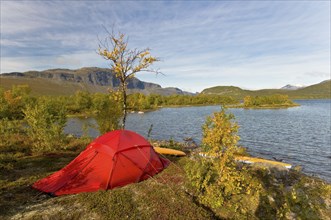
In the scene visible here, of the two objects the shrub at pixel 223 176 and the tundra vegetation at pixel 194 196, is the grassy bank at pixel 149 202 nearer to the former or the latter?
the tundra vegetation at pixel 194 196

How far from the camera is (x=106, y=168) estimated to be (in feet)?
42.6

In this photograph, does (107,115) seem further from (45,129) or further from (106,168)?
(106,168)

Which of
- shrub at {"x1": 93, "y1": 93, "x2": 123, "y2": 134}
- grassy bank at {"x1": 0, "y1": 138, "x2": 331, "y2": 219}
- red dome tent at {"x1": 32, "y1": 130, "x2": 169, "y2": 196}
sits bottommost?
grassy bank at {"x1": 0, "y1": 138, "x2": 331, "y2": 219}

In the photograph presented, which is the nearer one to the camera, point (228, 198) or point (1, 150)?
point (228, 198)

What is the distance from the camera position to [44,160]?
59.5ft

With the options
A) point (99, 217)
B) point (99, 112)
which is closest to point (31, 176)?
point (99, 217)

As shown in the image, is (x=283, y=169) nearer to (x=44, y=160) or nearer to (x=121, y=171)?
(x=121, y=171)

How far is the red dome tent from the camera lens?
12444 millimetres

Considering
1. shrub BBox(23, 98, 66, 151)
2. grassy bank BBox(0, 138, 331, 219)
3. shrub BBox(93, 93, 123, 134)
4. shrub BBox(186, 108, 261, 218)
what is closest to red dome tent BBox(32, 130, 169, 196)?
grassy bank BBox(0, 138, 331, 219)

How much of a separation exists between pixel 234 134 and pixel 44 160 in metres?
14.4

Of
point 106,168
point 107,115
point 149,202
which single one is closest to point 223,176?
point 149,202

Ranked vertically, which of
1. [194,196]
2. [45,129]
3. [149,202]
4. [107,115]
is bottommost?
[194,196]

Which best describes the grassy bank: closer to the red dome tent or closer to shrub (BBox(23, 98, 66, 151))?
the red dome tent

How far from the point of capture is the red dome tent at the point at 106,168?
1244 centimetres
